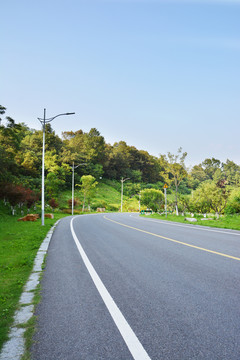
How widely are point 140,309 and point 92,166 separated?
79.8 meters

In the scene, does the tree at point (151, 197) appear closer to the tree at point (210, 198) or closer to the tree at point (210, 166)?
the tree at point (210, 198)

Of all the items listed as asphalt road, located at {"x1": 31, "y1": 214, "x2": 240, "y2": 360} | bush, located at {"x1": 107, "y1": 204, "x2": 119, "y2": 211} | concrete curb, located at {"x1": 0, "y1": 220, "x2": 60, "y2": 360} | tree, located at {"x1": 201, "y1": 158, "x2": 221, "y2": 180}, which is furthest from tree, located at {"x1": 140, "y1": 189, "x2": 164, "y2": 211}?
tree, located at {"x1": 201, "y1": 158, "x2": 221, "y2": 180}

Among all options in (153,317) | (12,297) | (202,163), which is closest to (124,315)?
(153,317)

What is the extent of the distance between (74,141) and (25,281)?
86686mm

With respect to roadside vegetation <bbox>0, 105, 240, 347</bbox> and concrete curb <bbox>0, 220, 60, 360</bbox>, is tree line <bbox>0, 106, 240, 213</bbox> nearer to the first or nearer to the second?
roadside vegetation <bbox>0, 105, 240, 347</bbox>

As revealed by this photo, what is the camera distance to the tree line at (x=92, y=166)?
3547 cm

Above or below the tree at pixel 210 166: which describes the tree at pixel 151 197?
Result: below

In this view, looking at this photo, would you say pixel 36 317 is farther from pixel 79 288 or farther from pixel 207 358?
pixel 207 358

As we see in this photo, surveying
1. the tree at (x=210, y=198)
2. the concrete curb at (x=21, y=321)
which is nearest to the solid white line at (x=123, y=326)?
the concrete curb at (x=21, y=321)

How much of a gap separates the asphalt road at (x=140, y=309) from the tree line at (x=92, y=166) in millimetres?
21984

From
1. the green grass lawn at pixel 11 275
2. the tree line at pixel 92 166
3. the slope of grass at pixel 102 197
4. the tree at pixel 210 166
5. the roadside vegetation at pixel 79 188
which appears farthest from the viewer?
the tree at pixel 210 166

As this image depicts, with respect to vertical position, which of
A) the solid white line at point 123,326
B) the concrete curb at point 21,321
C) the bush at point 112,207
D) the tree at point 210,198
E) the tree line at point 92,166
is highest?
the tree line at point 92,166

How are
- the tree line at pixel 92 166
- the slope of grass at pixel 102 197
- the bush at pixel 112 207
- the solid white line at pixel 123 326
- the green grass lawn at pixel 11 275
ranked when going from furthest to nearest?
the bush at pixel 112 207, the slope of grass at pixel 102 197, the tree line at pixel 92 166, the green grass lawn at pixel 11 275, the solid white line at pixel 123 326

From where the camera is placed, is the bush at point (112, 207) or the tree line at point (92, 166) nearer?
the tree line at point (92, 166)
